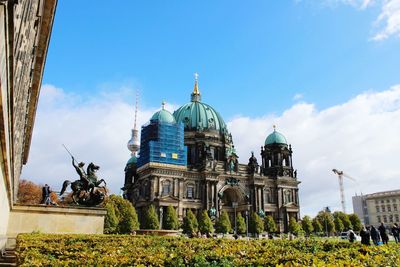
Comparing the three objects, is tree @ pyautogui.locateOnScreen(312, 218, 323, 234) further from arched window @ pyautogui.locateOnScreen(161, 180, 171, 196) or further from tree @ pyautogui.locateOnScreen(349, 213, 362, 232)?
arched window @ pyautogui.locateOnScreen(161, 180, 171, 196)

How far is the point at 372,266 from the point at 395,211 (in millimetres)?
120870

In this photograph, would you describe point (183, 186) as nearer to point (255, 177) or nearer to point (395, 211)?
point (255, 177)

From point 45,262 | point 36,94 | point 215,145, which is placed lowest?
point 45,262

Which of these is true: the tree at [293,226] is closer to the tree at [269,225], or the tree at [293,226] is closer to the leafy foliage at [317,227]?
the tree at [269,225]

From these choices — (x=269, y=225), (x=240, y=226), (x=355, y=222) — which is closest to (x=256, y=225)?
(x=240, y=226)

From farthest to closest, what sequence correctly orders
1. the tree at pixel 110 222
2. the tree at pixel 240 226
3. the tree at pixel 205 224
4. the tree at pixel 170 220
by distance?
the tree at pixel 240 226, the tree at pixel 205 224, the tree at pixel 170 220, the tree at pixel 110 222

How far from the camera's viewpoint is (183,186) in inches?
2749

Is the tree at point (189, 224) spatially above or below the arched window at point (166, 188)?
below

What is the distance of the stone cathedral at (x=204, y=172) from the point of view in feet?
222

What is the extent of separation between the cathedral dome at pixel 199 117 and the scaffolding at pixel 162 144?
9.66m

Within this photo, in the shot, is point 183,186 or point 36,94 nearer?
point 36,94

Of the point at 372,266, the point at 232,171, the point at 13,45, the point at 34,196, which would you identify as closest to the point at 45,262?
the point at 13,45

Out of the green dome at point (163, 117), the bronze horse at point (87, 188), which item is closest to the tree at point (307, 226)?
the green dome at point (163, 117)

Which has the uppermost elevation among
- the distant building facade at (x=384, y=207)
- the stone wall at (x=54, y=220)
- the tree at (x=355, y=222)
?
the distant building facade at (x=384, y=207)
